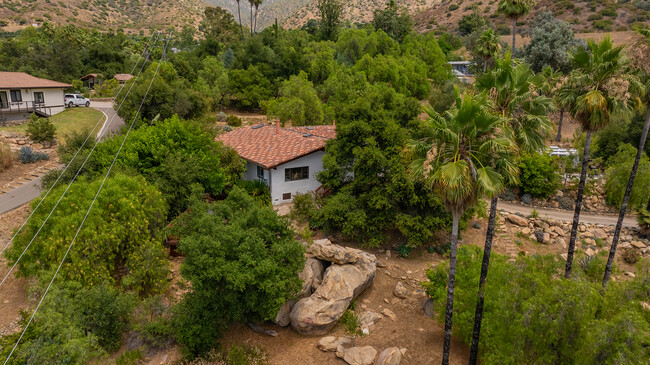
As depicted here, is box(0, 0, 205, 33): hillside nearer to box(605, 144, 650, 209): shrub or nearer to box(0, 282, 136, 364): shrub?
box(0, 282, 136, 364): shrub

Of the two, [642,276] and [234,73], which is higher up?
[234,73]

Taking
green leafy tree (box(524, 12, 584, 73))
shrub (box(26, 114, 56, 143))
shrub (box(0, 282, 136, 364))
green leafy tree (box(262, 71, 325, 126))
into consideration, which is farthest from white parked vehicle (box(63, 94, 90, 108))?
green leafy tree (box(524, 12, 584, 73))

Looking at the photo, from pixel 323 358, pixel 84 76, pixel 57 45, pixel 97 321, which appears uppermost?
pixel 57 45

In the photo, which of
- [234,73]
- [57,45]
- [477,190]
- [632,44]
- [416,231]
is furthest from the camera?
[57,45]

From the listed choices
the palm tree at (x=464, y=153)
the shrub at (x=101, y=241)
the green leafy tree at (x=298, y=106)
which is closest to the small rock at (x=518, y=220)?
the palm tree at (x=464, y=153)

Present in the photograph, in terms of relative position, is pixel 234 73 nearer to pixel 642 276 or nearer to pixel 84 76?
pixel 84 76

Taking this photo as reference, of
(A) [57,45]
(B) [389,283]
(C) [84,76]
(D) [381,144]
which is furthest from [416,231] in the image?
(A) [57,45]
